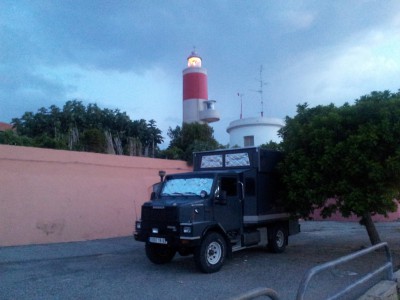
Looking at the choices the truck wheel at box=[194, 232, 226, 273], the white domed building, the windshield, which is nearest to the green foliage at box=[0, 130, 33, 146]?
Result: the windshield

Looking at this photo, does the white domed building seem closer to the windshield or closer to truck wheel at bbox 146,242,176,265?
the windshield

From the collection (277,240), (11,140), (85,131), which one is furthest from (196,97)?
(277,240)

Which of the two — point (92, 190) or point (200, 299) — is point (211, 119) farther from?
point (200, 299)

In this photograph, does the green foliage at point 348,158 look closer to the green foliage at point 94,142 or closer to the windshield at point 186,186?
the windshield at point 186,186

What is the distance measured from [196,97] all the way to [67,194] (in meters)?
25.8

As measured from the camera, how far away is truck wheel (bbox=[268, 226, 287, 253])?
12.1 m

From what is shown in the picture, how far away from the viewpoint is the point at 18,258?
11.0 meters

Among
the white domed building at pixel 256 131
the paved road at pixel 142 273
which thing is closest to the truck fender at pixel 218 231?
the paved road at pixel 142 273

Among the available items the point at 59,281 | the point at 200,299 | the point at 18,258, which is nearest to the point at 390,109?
the point at 200,299

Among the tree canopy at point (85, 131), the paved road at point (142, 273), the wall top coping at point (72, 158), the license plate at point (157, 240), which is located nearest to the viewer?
the paved road at point (142, 273)

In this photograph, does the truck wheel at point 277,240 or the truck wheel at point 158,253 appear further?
the truck wheel at point 277,240

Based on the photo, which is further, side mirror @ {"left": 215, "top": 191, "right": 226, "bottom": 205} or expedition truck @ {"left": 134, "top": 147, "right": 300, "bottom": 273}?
side mirror @ {"left": 215, "top": 191, "right": 226, "bottom": 205}

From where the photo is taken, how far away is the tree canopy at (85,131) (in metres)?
20.6

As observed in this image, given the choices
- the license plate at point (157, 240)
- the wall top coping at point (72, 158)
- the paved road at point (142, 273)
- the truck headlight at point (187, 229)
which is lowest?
the paved road at point (142, 273)
